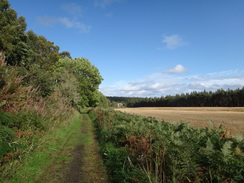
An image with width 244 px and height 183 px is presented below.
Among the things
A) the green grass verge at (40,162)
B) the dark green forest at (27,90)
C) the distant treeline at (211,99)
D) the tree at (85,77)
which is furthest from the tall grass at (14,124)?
the distant treeline at (211,99)

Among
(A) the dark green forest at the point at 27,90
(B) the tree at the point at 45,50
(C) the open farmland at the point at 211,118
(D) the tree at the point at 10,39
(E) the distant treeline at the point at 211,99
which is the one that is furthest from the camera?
(E) the distant treeline at the point at 211,99

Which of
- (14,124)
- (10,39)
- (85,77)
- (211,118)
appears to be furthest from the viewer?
(85,77)

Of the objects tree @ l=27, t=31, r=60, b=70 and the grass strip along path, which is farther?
tree @ l=27, t=31, r=60, b=70

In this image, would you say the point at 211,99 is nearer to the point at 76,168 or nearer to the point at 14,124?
the point at 76,168

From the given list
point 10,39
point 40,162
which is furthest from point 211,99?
point 40,162

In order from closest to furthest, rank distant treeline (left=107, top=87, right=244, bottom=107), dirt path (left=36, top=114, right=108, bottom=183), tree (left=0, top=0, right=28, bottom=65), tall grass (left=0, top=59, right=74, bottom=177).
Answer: tall grass (left=0, top=59, right=74, bottom=177) < dirt path (left=36, top=114, right=108, bottom=183) < tree (left=0, top=0, right=28, bottom=65) < distant treeline (left=107, top=87, right=244, bottom=107)

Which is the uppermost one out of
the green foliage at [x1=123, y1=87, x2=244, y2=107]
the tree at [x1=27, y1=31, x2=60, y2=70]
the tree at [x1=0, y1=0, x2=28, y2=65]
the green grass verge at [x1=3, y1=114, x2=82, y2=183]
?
the tree at [x1=27, y1=31, x2=60, y2=70]

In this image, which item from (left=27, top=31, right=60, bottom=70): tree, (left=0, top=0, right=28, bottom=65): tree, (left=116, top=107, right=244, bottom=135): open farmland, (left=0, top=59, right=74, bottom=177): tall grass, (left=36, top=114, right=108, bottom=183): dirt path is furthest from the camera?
(left=27, top=31, right=60, bottom=70): tree

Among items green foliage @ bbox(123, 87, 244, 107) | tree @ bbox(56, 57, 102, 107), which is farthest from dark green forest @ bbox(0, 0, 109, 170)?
green foliage @ bbox(123, 87, 244, 107)

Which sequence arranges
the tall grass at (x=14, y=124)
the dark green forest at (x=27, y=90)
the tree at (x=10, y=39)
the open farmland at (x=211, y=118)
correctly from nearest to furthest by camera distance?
the tall grass at (x=14, y=124) → the dark green forest at (x=27, y=90) → the open farmland at (x=211, y=118) → the tree at (x=10, y=39)

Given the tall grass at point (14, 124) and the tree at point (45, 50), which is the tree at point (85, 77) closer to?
the tree at point (45, 50)

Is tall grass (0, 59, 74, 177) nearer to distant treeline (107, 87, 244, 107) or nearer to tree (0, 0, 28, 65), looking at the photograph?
tree (0, 0, 28, 65)

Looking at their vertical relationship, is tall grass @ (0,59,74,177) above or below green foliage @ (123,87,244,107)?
below

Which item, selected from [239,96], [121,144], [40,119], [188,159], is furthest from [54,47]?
[239,96]
